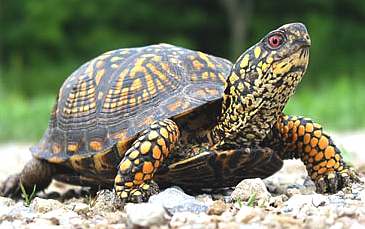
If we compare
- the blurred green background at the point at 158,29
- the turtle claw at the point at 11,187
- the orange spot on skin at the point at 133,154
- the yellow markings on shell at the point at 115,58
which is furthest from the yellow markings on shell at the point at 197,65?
the blurred green background at the point at 158,29

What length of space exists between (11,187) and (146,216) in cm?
204

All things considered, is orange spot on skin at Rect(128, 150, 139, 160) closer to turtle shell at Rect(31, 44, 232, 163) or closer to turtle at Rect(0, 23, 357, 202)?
turtle at Rect(0, 23, 357, 202)

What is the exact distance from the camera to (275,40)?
2920mm

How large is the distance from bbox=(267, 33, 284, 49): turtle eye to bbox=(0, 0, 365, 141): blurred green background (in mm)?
14185

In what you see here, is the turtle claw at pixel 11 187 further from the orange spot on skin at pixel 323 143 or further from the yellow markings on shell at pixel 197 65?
the orange spot on skin at pixel 323 143

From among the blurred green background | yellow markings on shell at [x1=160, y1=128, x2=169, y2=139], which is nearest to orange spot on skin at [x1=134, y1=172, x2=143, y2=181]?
yellow markings on shell at [x1=160, y1=128, x2=169, y2=139]

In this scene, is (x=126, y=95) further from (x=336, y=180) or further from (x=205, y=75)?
(x=336, y=180)

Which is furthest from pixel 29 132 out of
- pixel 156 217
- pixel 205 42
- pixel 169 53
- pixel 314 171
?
pixel 205 42

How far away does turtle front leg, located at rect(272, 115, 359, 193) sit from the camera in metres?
3.23

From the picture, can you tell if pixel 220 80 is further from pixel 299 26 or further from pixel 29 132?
pixel 29 132

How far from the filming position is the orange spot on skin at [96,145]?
3.30 metres

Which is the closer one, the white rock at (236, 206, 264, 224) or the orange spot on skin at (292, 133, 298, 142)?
the white rock at (236, 206, 264, 224)

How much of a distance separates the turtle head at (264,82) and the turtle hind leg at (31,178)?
1201mm

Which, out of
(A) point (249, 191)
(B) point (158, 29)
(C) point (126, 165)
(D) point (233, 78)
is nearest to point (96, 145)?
(C) point (126, 165)
